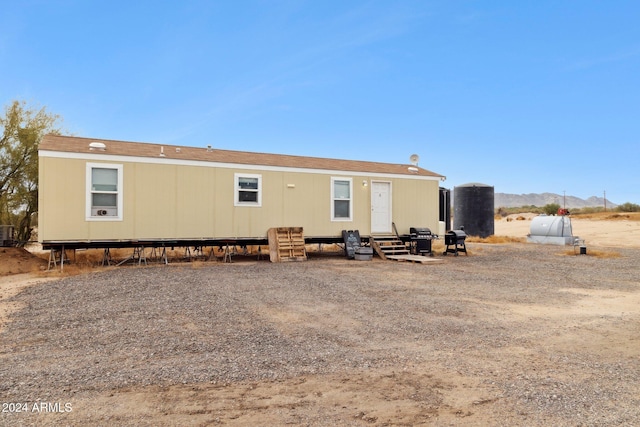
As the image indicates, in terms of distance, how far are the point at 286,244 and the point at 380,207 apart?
12.8 feet

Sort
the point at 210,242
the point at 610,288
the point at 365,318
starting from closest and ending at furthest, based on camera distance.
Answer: the point at 365,318 < the point at 610,288 < the point at 210,242

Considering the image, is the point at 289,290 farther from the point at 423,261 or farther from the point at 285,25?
the point at 285,25

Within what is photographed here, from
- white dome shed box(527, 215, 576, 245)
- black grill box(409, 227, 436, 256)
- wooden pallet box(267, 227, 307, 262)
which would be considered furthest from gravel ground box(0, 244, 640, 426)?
white dome shed box(527, 215, 576, 245)

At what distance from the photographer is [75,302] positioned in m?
7.21

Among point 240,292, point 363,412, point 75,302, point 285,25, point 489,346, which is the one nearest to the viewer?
point 363,412

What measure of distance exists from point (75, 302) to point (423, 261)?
9.44m

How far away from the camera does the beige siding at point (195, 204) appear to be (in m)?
11.1

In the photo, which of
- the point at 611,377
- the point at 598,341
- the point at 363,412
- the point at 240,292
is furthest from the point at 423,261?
the point at 363,412

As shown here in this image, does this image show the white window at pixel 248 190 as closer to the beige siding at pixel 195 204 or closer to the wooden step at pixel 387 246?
the beige siding at pixel 195 204

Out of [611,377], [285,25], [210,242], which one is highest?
[285,25]

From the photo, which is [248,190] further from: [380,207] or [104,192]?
[380,207]

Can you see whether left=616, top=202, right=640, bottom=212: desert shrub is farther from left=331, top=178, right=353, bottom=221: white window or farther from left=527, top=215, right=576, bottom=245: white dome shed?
left=331, top=178, right=353, bottom=221: white window

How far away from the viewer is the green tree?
558 inches

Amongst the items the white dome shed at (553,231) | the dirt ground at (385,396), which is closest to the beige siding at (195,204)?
the dirt ground at (385,396)
